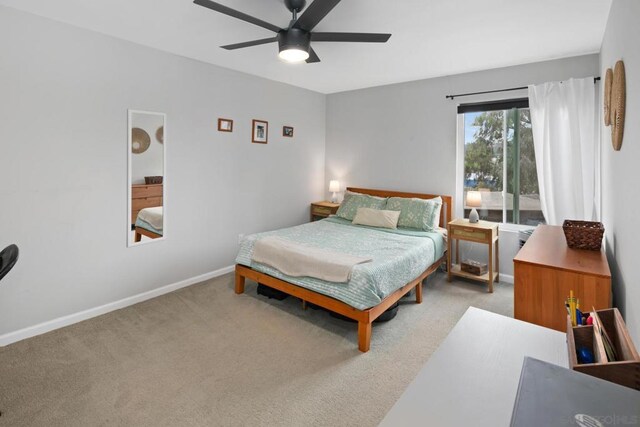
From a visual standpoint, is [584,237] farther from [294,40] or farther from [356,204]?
[356,204]

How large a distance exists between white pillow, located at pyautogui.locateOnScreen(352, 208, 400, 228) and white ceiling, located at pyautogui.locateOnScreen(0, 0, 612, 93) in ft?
5.56

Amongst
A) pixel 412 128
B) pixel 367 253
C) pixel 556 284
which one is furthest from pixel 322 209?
pixel 556 284

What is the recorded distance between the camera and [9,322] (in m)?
2.57

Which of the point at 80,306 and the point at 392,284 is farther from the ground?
the point at 392,284

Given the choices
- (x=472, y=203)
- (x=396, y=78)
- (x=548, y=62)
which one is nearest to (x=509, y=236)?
(x=472, y=203)

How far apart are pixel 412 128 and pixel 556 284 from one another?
2992 millimetres

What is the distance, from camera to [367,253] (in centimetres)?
305

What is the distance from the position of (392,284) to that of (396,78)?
9.23 feet

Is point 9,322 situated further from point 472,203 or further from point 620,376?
point 472,203

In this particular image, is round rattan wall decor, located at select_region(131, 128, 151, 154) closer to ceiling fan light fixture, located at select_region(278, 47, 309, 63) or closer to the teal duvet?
the teal duvet

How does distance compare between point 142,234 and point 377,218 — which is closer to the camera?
point 142,234

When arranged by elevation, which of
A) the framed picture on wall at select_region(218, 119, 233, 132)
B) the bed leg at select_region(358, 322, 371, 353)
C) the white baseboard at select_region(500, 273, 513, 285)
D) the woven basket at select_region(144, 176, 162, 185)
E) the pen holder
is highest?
the framed picture on wall at select_region(218, 119, 233, 132)

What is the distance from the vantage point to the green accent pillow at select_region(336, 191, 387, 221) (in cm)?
439

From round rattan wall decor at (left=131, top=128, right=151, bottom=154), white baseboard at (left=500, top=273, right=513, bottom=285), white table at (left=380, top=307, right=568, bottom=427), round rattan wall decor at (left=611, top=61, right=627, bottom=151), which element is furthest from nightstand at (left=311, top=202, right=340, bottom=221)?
white table at (left=380, top=307, right=568, bottom=427)
